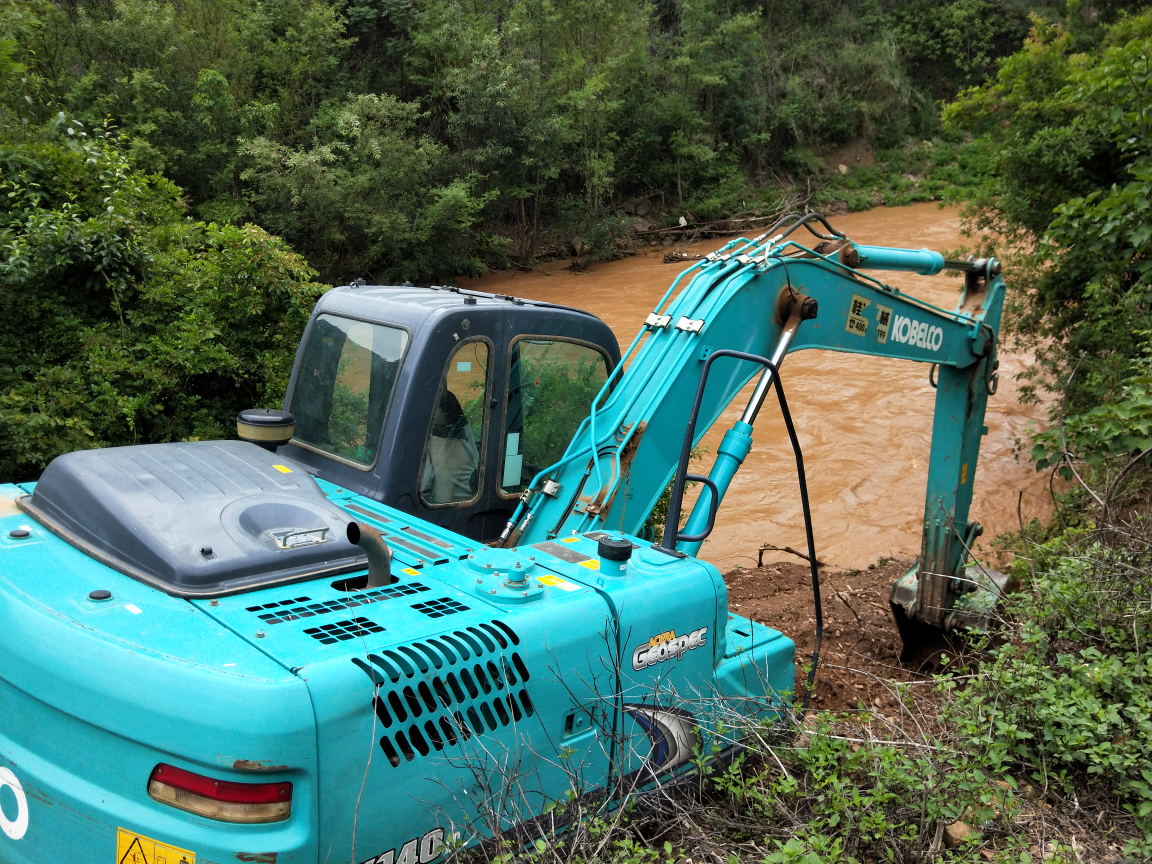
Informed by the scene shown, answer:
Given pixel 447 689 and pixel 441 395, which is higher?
pixel 441 395

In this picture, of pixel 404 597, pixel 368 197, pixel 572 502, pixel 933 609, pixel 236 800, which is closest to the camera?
pixel 236 800

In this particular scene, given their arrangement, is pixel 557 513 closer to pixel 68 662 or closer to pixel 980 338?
pixel 68 662

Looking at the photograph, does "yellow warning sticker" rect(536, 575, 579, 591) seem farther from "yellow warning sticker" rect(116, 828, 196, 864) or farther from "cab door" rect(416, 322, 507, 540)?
"yellow warning sticker" rect(116, 828, 196, 864)

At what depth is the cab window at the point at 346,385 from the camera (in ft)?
13.1

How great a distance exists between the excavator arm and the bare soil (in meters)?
0.82

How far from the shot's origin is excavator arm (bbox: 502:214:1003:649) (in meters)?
3.90

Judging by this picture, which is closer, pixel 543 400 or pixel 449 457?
pixel 449 457

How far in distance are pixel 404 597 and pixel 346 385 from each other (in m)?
1.61

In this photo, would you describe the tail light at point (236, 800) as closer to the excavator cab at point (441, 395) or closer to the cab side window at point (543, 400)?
the excavator cab at point (441, 395)

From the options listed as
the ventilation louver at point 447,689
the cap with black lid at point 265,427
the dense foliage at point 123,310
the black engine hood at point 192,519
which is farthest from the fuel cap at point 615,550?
the dense foliage at point 123,310

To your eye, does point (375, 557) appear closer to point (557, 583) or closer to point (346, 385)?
point (557, 583)

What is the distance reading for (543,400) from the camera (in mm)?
4402

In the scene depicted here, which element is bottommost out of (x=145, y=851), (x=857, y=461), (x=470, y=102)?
(x=857, y=461)

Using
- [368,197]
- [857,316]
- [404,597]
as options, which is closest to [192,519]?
[404,597]
